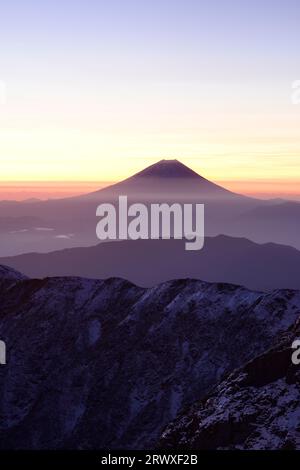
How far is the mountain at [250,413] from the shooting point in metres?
67.4

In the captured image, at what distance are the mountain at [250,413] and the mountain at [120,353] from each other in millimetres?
23287

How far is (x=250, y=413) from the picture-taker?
230ft

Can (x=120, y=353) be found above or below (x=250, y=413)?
below

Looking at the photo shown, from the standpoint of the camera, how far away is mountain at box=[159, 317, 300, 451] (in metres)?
67.4

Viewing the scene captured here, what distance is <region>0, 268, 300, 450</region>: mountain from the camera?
10369cm

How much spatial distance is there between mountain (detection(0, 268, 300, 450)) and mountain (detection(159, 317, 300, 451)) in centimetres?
2329

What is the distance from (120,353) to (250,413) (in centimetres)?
4622

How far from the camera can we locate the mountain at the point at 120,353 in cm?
10369

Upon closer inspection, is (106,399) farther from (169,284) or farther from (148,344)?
(169,284)

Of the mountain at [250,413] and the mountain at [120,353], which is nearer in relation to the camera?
the mountain at [250,413]

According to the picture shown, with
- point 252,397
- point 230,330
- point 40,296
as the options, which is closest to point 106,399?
point 230,330

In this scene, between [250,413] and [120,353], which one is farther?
[120,353]

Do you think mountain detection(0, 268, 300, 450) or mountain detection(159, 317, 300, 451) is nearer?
mountain detection(159, 317, 300, 451)
